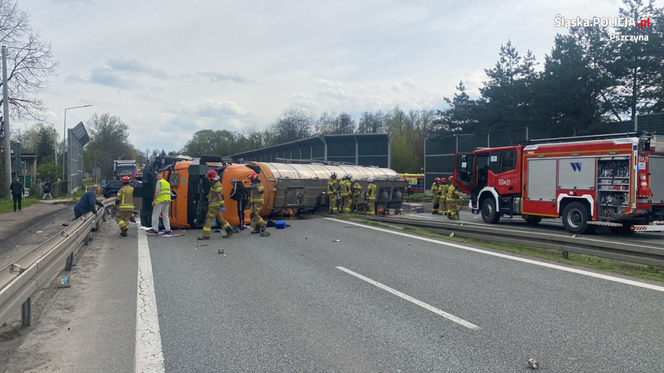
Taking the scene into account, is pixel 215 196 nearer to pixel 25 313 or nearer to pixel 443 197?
pixel 25 313

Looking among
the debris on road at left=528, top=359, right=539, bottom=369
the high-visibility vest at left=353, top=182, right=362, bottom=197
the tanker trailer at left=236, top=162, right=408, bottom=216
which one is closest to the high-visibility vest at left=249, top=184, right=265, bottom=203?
the tanker trailer at left=236, top=162, right=408, bottom=216

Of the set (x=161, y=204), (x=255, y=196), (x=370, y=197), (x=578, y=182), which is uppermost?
(x=578, y=182)

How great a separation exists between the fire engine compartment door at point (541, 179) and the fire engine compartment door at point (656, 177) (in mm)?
2596

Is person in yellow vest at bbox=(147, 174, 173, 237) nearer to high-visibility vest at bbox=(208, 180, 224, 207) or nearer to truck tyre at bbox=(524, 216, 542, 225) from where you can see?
high-visibility vest at bbox=(208, 180, 224, 207)

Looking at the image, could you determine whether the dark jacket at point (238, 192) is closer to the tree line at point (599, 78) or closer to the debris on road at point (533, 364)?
the debris on road at point (533, 364)

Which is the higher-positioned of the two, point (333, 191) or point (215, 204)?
point (333, 191)

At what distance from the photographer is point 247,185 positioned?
14.3 meters

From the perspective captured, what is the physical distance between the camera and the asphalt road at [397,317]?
430 cm

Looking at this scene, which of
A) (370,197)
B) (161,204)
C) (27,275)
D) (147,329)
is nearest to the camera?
(27,275)

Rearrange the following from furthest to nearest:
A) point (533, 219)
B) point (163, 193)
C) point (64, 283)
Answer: point (533, 219), point (163, 193), point (64, 283)

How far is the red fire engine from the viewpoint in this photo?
1250 cm

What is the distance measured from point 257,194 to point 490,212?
8.45 m

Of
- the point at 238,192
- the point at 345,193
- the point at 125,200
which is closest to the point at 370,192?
the point at 345,193

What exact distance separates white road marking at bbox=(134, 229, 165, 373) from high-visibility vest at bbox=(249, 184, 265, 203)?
6.11 meters
